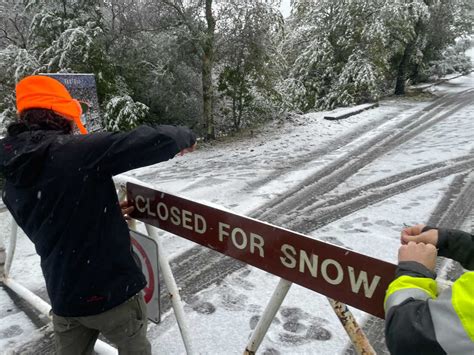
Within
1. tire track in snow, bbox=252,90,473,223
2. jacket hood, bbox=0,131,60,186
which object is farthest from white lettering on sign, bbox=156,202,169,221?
tire track in snow, bbox=252,90,473,223

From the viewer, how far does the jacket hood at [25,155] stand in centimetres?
146

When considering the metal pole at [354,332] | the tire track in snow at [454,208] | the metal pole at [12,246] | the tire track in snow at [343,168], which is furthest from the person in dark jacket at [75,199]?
the tire track in snow at [343,168]

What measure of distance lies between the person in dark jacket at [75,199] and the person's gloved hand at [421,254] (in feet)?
2.97

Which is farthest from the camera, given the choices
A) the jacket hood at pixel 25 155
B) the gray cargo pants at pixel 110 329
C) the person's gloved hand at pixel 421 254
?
the gray cargo pants at pixel 110 329

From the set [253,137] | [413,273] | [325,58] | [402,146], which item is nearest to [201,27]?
[253,137]

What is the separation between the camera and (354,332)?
1.48 metres

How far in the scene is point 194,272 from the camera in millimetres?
3764

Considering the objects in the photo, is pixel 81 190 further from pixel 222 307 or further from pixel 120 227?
pixel 222 307

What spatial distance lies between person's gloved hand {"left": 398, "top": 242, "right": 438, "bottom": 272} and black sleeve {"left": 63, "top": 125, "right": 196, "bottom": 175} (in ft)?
3.00

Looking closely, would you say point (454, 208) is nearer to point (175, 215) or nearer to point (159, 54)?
point (175, 215)

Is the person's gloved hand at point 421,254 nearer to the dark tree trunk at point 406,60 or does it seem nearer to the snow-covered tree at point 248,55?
the snow-covered tree at point 248,55

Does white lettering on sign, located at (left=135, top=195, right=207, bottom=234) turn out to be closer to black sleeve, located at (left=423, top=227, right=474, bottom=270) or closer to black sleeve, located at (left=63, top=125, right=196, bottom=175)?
black sleeve, located at (left=63, top=125, right=196, bottom=175)

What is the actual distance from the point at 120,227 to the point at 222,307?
1760mm

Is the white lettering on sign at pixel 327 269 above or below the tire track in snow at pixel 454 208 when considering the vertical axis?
above
